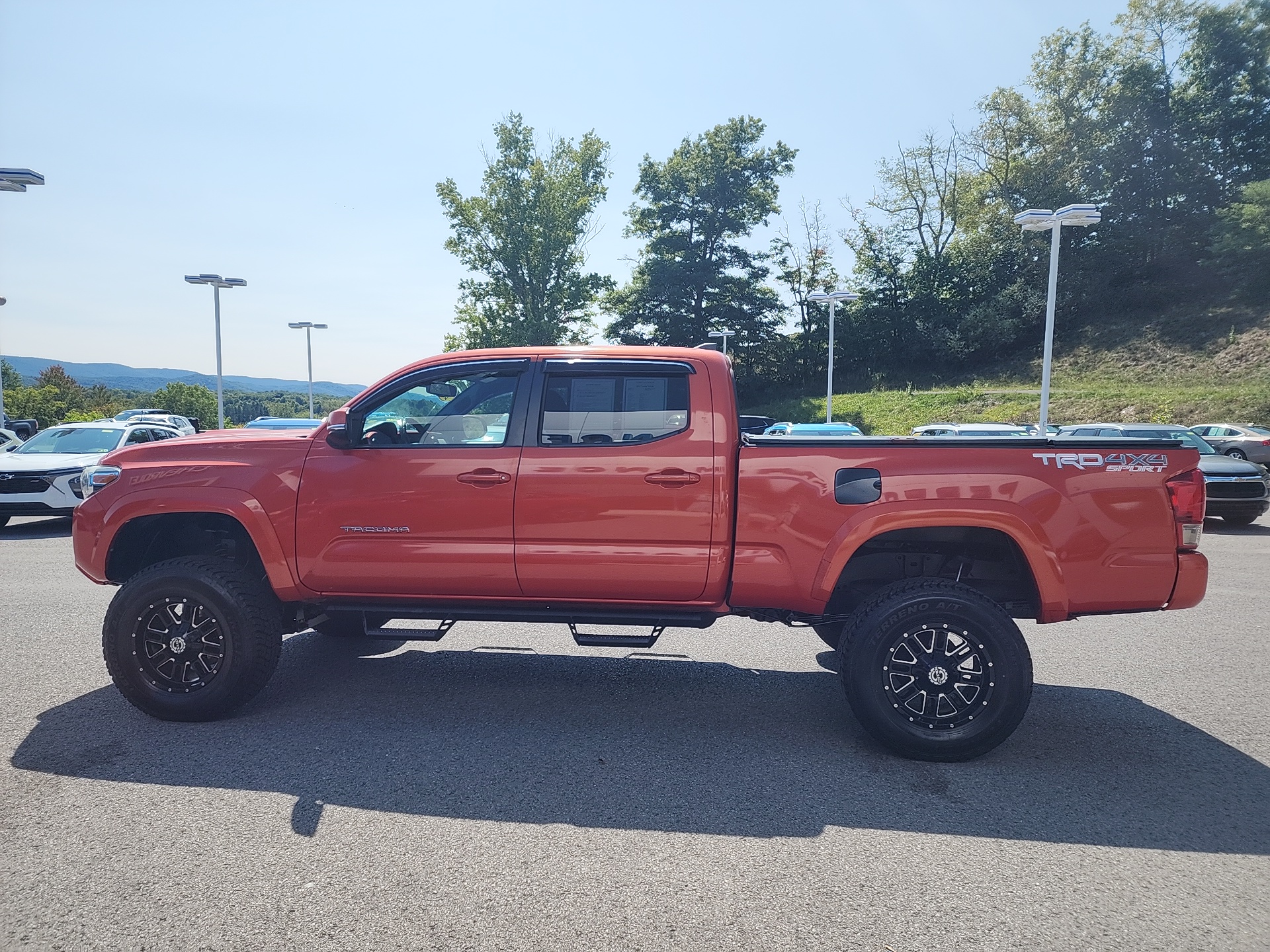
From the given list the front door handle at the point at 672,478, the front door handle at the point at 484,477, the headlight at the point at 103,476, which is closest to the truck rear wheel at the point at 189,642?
the headlight at the point at 103,476

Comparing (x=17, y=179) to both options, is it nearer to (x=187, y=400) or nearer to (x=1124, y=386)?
(x=1124, y=386)

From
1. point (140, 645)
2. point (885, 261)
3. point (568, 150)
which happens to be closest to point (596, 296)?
Answer: point (568, 150)

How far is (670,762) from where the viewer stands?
394 cm

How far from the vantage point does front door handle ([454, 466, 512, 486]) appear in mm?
4391

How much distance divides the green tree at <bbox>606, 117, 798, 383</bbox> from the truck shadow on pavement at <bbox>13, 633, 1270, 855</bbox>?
41929mm

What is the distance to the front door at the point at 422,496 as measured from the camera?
4.43 m

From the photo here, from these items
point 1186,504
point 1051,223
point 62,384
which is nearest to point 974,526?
point 1186,504

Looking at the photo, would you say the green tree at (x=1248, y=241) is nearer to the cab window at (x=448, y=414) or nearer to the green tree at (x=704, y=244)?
the green tree at (x=704, y=244)

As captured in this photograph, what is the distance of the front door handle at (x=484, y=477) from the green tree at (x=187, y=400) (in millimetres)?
73845

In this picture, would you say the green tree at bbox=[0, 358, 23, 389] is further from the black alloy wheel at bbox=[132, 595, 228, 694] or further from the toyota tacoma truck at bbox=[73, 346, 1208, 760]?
the toyota tacoma truck at bbox=[73, 346, 1208, 760]

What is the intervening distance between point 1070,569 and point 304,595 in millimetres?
4184

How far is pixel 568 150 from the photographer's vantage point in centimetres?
3869

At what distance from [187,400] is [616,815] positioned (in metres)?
82.7

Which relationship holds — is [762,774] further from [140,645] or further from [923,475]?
[140,645]
